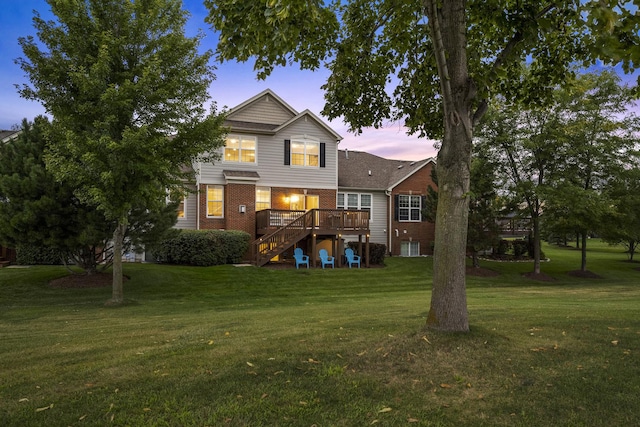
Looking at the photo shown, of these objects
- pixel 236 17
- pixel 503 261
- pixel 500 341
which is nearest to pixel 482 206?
pixel 503 261

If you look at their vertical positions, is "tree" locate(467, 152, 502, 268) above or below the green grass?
above

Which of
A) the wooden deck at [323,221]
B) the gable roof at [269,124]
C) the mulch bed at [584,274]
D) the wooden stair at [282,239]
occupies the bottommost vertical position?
the mulch bed at [584,274]

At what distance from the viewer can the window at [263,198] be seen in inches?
900

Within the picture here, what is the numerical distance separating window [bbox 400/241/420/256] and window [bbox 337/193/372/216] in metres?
3.49

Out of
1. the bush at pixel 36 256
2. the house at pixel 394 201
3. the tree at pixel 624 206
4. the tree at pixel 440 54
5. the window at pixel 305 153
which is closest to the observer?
the tree at pixel 440 54

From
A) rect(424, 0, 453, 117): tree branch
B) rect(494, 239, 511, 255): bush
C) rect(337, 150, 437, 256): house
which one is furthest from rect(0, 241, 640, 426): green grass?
rect(494, 239, 511, 255): bush

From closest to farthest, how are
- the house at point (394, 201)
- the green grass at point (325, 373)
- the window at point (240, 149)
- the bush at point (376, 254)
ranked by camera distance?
the green grass at point (325, 373)
the window at point (240, 149)
the bush at point (376, 254)
the house at point (394, 201)

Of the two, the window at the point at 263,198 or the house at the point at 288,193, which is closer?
the house at the point at 288,193

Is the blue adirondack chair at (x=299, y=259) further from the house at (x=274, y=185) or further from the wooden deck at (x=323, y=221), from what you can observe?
the wooden deck at (x=323, y=221)

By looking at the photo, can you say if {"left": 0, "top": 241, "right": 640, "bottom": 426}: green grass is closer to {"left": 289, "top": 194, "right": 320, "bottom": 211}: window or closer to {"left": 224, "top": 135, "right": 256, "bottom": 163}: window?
{"left": 224, "top": 135, "right": 256, "bottom": 163}: window

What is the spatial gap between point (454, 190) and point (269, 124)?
1947 centimetres

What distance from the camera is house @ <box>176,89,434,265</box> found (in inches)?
826

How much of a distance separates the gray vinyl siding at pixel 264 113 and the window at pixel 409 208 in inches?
354

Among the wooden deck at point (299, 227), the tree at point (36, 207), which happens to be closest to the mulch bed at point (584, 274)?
the wooden deck at point (299, 227)
